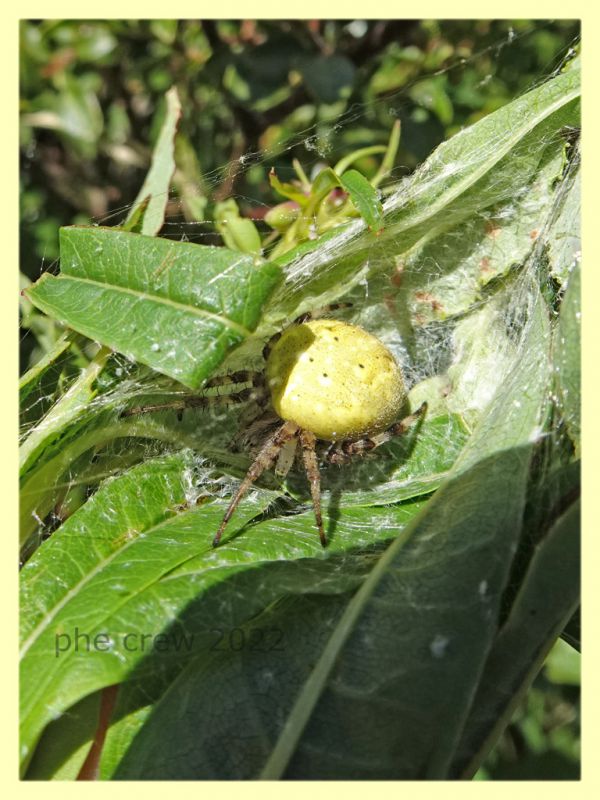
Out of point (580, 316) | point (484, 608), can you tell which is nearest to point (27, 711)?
point (484, 608)

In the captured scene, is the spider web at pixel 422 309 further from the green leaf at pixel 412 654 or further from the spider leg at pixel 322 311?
the green leaf at pixel 412 654

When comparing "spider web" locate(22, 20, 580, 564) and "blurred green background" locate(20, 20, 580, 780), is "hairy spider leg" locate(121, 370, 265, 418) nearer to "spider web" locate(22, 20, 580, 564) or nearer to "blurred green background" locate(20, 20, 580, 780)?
"spider web" locate(22, 20, 580, 564)

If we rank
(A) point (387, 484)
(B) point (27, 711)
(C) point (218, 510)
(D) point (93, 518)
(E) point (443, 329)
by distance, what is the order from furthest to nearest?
(E) point (443, 329) → (A) point (387, 484) → (C) point (218, 510) → (D) point (93, 518) → (B) point (27, 711)

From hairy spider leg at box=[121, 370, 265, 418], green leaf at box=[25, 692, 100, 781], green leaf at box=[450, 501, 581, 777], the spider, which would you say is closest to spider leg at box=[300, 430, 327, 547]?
the spider

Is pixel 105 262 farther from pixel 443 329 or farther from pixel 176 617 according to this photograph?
pixel 443 329

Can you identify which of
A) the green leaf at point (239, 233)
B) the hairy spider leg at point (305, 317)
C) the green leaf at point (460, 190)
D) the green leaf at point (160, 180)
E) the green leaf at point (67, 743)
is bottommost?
the green leaf at point (67, 743)

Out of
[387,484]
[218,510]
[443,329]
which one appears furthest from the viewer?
[443,329]

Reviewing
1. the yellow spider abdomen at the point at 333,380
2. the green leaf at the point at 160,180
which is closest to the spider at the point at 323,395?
the yellow spider abdomen at the point at 333,380

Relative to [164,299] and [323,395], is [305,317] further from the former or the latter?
[164,299]
